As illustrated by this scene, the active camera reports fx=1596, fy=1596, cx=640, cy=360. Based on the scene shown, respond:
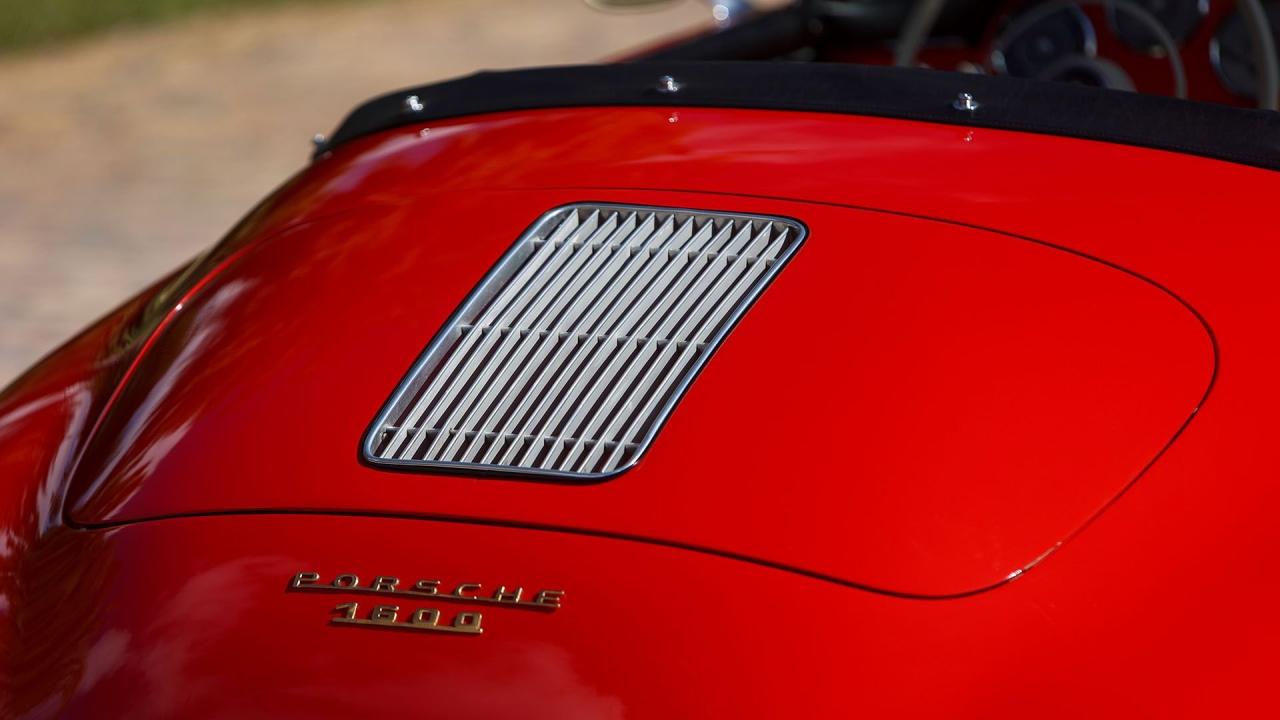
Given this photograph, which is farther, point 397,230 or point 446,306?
point 397,230

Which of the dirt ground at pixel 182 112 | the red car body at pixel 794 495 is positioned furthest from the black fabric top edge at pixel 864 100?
the dirt ground at pixel 182 112

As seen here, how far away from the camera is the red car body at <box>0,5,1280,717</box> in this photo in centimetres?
146

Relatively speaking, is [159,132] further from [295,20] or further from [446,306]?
[446,306]

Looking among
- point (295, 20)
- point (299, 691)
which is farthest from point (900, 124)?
point (295, 20)

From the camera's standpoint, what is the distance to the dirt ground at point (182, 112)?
604cm

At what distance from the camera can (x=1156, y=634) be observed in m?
1.47

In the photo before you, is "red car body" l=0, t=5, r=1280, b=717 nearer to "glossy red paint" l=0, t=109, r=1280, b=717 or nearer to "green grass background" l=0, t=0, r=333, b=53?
"glossy red paint" l=0, t=109, r=1280, b=717

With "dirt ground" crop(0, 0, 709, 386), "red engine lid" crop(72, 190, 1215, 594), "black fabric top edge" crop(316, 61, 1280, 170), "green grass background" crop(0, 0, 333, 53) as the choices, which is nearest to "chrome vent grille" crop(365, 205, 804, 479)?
"red engine lid" crop(72, 190, 1215, 594)

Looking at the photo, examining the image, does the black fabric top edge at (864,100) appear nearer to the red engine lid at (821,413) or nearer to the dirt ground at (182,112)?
the red engine lid at (821,413)

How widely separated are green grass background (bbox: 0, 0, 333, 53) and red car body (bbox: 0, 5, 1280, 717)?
8.34 m

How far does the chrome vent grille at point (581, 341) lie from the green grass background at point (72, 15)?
852 cm

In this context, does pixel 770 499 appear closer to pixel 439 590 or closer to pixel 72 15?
pixel 439 590

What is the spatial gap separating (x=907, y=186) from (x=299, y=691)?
3.17ft

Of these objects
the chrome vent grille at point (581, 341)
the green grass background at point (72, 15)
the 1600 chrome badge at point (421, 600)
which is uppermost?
the green grass background at point (72, 15)
